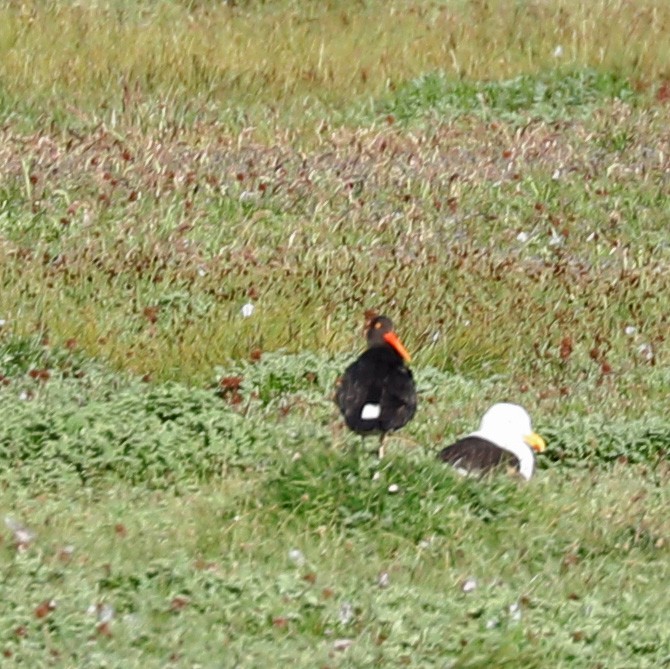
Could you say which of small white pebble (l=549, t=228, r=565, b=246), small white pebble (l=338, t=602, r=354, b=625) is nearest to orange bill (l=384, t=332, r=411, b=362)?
small white pebble (l=338, t=602, r=354, b=625)

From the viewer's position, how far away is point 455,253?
12.0m

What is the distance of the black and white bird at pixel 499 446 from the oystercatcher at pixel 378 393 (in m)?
0.31

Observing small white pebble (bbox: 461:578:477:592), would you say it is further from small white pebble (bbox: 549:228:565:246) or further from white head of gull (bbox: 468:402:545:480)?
small white pebble (bbox: 549:228:565:246)

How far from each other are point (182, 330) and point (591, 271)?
3.22 metres

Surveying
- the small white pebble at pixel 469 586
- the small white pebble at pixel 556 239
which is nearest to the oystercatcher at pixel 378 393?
the small white pebble at pixel 469 586

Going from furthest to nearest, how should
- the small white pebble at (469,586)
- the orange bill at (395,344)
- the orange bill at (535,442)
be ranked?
the orange bill at (395,344)
the orange bill at (535,442)
the small white pebble at (469,586)

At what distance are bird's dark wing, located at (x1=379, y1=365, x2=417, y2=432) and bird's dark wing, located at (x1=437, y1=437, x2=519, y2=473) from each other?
265mm

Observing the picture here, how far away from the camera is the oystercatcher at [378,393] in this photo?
8.25m

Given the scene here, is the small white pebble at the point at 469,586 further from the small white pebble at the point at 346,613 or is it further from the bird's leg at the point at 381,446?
the bird's leg at the point at 381,446

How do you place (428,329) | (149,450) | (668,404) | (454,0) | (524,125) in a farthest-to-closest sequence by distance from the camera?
(454,0) < (524,125) < (428,329) < (668,404) < (149,450)

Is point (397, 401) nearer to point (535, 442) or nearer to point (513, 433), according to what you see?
point (513, 433)

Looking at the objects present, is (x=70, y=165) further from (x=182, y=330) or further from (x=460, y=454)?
(x=460, y=454)

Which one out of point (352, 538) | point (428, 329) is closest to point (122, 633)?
point (352, 538)

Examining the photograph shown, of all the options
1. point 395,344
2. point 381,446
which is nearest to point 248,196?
point 395,344
